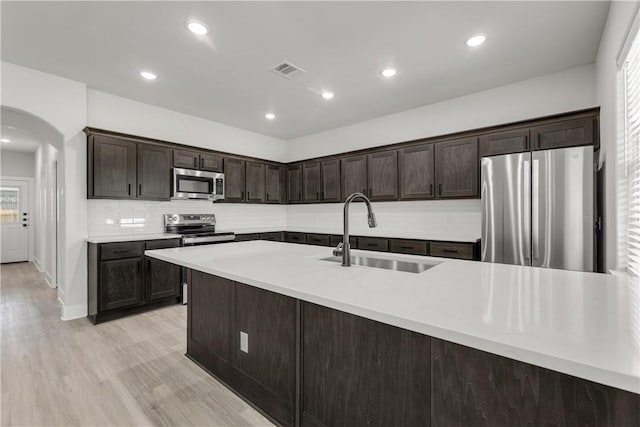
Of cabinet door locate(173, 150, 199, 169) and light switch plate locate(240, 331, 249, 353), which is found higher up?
cabinet door locate(173, 150, 199, 169)

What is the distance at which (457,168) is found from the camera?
3664 millimetres

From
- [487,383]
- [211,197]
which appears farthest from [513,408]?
[211,197]

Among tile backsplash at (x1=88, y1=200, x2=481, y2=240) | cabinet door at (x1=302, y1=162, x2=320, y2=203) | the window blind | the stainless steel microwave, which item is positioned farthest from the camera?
cabinet door at (x1=302, y1=162, x2=320, y2=203)

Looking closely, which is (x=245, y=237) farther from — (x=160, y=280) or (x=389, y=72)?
(x=389, y=72)

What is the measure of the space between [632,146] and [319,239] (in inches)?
146

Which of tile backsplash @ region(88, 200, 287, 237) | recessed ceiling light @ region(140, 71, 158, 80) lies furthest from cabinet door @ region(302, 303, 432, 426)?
tile backsplash @ region(88, 200, 287, 237)

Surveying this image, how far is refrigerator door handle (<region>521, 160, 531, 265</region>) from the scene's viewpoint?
284 cm

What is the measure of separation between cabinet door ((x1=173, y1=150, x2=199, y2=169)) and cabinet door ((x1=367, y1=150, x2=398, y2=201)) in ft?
8.56

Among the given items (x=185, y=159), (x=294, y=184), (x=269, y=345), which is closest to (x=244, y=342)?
(x=269, y=345)

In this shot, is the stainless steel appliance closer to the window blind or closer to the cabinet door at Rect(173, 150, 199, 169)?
the cabinet door at Rect(173, 150, 199, 169)

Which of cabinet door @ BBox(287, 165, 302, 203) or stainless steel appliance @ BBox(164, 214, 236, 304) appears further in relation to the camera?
cabinet door @ BBox(287, 165, 302, 203)

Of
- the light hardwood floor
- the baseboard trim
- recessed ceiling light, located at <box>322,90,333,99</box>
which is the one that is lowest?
the light hardwood floor

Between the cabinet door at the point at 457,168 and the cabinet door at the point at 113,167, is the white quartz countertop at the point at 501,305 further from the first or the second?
the cabinet door at the point at 113,167

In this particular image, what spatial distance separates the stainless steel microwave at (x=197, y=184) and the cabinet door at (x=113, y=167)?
54cm
